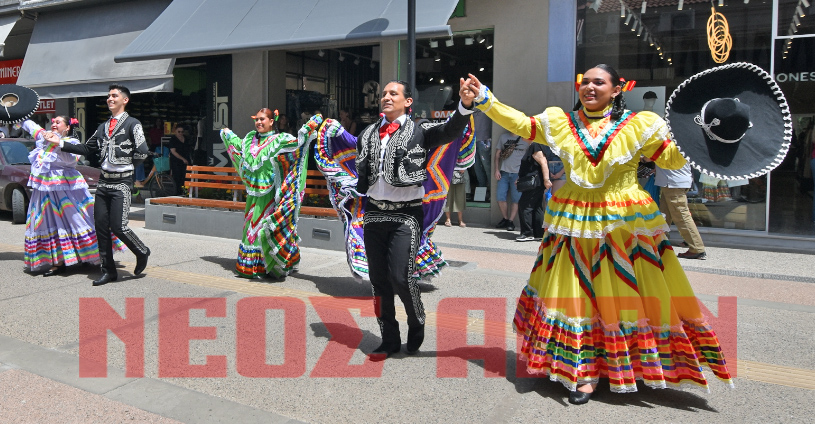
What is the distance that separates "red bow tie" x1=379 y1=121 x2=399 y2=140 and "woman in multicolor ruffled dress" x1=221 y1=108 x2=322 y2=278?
2.53m

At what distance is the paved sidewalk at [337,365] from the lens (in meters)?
A: 3.70

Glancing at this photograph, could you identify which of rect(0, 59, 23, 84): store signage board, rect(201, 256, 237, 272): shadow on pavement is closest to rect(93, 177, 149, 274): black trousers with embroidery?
rect(201, 256, 237, 272): shadow on pavement

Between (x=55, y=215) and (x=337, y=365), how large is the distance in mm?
4434

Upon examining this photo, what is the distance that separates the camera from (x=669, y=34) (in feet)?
34.6

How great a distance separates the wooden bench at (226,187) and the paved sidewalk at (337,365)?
5.91 feet

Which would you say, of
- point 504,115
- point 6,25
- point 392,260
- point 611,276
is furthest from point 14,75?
point 611,276

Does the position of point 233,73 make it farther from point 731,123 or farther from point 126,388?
point 731,123

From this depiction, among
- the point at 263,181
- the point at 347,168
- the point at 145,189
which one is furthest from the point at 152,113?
the point at 347,168

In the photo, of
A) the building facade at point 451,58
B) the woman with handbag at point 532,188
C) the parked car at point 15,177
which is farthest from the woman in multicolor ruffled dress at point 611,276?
the parked car at point 15,177

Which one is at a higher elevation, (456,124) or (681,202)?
(456,124)

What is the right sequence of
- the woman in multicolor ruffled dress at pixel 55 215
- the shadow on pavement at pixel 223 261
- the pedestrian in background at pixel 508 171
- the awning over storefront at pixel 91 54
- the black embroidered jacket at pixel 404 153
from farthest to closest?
the awning over storefront at pixel 91 54, the pedestrian in background at pixel 508 171, the shadow on pavement at pixel 223 261, the woman in multicolor ruffled dress at pixel 55 215, the black embroidered jacket at pixel 404 153

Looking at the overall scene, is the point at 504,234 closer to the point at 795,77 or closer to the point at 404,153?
the point at 795,77

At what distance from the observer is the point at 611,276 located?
150 inches

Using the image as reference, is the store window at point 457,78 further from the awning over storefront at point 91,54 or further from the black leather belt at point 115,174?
the black leather belt at point 115,174
